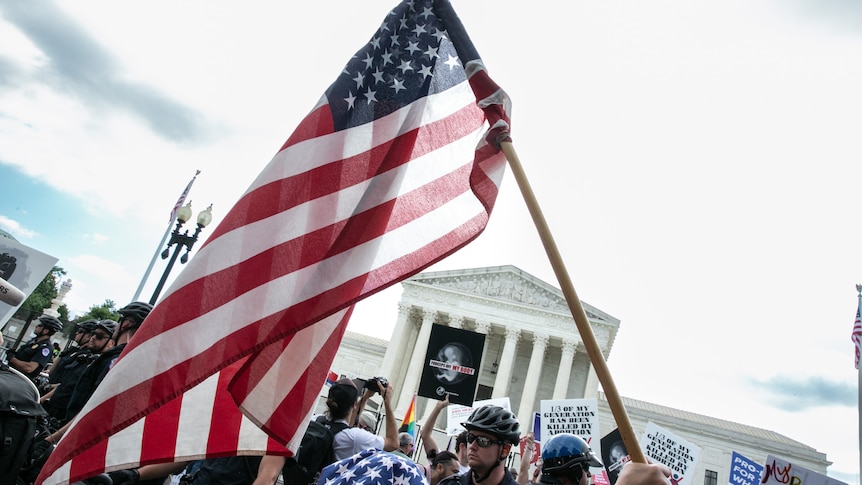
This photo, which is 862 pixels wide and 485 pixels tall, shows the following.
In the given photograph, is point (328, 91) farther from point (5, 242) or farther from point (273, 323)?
point (5, 242)

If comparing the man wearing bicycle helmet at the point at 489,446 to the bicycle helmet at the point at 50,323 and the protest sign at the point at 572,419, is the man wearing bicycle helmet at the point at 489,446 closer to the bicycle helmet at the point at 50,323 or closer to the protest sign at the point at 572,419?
the protest sign at the point at 572,419

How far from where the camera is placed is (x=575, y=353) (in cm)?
4466

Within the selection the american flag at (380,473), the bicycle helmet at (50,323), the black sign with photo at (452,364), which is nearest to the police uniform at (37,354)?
the bicycle helmet at (50,323)

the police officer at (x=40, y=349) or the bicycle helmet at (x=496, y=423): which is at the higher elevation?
the bicycle helmet at (x=496, y=423)

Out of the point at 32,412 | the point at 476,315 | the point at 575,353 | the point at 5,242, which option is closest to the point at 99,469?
the point at 32,412

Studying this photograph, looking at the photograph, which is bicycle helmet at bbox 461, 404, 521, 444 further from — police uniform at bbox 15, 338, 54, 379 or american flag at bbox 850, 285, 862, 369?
american flag at bbox 850, 285, 862, 369

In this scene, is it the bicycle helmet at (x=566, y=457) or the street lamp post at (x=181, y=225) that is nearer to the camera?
the bicycle helmet at (x=566, y=457)

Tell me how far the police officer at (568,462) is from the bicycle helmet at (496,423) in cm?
24

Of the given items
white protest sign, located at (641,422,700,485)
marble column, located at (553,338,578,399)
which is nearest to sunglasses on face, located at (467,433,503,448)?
white protest sign, located at (641,422,700,485)

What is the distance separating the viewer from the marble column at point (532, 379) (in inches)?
1560

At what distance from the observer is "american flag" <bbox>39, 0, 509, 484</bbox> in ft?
6.71

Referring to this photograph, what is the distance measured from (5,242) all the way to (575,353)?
4231 centimetres

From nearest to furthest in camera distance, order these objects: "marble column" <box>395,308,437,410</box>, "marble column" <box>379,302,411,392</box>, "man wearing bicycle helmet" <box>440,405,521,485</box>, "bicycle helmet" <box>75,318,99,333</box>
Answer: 1. "man wearing bicycle helmet" <box>440,405,521,485</box>
2. "bicycle helmet" <box>75,318,99,333</box>
3. "marble column" <box>395,308,437,410</box>
4. "marble column" <box>379,302,411,392</box>

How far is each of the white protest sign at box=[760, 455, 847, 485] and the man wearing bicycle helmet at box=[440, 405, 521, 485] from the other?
311cm
